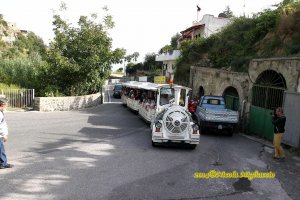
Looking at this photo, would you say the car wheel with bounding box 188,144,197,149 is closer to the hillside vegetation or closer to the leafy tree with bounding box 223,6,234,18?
the hillside vegetation

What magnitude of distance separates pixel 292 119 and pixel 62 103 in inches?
655

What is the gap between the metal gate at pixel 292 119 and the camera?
507 inches

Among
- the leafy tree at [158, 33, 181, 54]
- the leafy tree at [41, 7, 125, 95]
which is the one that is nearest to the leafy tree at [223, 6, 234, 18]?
the leafy tree at [158, 33, 181, 54]

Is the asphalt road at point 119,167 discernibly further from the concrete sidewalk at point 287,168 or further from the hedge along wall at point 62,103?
the hedge along wall at point 62,103

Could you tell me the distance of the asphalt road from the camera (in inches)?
279

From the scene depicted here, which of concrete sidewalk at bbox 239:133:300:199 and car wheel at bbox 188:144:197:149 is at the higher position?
car wheel at bbox 188:144:197:149

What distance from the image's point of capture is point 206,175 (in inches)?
349

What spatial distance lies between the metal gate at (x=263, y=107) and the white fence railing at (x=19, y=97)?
50.6 ft

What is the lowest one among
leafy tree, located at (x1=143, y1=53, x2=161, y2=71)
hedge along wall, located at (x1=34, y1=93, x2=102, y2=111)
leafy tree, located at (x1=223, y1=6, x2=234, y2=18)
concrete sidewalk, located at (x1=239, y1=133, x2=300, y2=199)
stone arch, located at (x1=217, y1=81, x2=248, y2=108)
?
concrete sidewalk, located at (x1=239, y1=133, x2=300, y2=199)

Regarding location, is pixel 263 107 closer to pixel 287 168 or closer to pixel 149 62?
pixel 287 168

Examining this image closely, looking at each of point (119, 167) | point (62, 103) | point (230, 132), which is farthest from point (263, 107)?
point (62, 103)

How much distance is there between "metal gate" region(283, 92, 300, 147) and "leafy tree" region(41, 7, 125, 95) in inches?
645

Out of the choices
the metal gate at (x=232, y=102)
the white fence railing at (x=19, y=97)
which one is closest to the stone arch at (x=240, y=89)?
the metal gate at (x=232, y=102)

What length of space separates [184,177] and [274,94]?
32.8ft
